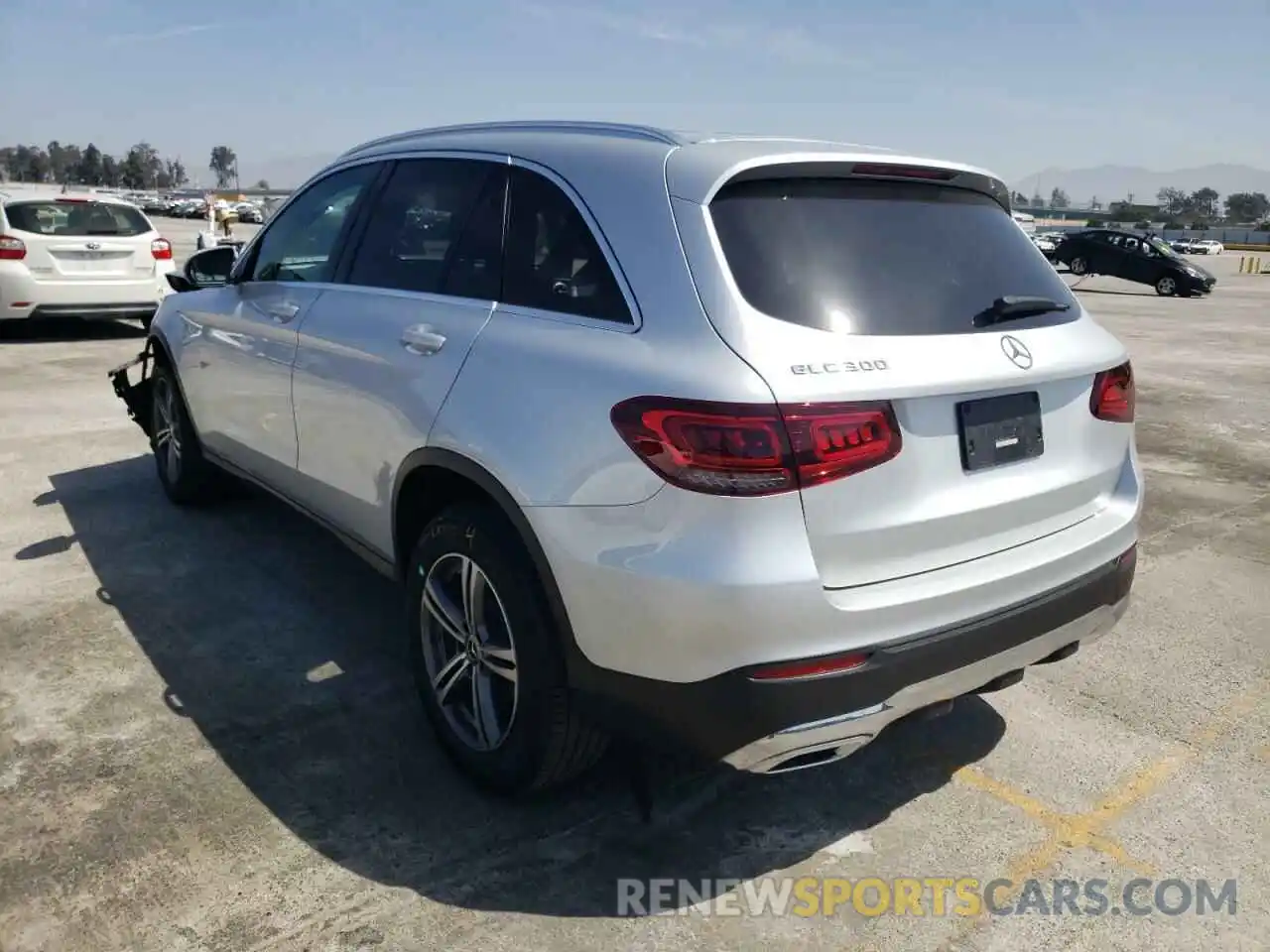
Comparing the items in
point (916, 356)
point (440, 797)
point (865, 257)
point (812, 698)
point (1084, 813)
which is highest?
point (865, 257)

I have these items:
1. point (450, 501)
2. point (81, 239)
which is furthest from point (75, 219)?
point (450, 501)

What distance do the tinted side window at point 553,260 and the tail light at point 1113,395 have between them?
1.39 meters

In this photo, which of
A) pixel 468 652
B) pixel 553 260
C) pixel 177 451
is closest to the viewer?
pixel 553 260

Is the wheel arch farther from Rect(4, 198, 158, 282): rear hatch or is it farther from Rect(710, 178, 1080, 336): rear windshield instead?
Rect(4, 198, 158, 282): rear hatch

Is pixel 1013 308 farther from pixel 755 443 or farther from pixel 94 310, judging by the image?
pixel 94 310

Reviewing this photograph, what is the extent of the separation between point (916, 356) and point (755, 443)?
19.8 inches

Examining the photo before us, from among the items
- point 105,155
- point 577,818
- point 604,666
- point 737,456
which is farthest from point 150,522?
point 105,155

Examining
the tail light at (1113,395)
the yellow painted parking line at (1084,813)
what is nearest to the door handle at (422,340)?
the tail light at (1113,395)

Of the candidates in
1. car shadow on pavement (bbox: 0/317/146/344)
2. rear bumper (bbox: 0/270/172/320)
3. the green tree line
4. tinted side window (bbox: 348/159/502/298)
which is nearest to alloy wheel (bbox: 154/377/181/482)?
tinted side window (bbox: 348/159/502/298)

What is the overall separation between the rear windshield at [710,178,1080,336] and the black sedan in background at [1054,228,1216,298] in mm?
25827

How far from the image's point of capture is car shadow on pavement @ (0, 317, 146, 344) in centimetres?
1185

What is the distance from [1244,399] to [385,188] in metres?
9.27

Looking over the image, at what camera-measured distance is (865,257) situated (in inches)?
102

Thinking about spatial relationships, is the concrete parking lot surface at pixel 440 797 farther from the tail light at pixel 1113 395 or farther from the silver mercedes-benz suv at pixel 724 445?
the tail light at pixel 1113 395
